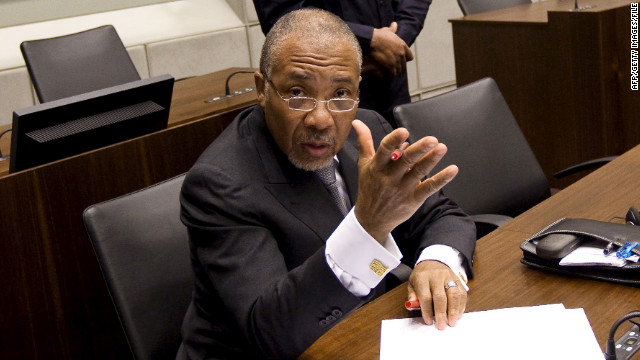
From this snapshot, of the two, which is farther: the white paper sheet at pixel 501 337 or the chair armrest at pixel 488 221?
the chair armrest at pixel 488 221

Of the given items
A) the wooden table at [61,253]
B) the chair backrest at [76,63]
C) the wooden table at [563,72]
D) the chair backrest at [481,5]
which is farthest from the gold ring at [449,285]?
the chair backrest at [481,5]

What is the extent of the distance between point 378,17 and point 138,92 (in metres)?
1.10

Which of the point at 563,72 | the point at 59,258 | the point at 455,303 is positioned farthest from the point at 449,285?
the point at 563,72

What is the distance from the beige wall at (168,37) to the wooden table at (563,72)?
1.87 m

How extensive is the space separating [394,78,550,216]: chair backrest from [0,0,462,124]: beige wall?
328 centimetres

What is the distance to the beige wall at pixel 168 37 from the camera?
4.97 metres

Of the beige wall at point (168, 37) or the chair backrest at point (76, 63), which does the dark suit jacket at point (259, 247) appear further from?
the beige wall at point (168, 37)

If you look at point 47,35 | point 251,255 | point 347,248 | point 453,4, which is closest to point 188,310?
point 251,255

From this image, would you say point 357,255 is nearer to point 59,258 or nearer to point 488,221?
point 488,221

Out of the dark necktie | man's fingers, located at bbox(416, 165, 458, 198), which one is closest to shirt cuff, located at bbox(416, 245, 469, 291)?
the dark necktie

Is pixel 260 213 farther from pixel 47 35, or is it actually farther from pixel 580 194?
pixel 47 35

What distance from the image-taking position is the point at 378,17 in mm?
3281

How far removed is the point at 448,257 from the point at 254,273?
0.42 m

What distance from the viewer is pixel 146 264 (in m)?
1.80
